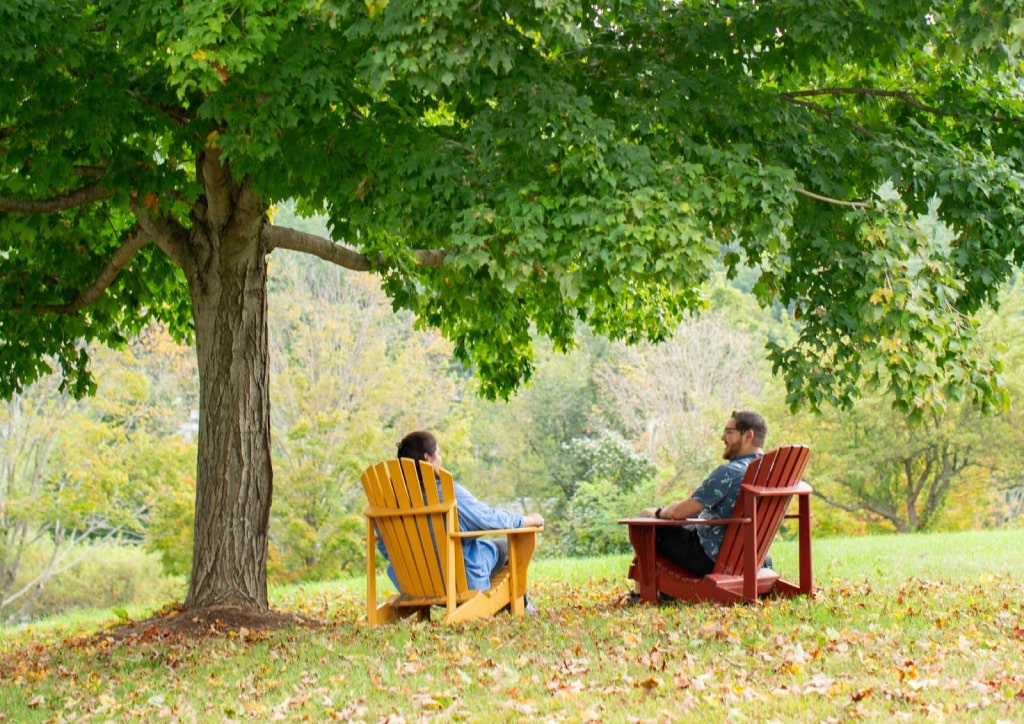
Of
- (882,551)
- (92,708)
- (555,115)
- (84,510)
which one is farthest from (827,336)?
(84,510)

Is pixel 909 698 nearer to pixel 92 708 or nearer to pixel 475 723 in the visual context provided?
pixel 475 723

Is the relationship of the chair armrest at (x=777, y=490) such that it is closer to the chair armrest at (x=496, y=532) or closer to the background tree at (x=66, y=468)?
the chair armrest at (x=496, y=532)

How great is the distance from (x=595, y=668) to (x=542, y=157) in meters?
→ 2.74

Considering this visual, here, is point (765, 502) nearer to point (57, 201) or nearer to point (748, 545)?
point (748, 545)

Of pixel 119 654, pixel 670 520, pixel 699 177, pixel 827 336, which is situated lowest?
pixel 119 654

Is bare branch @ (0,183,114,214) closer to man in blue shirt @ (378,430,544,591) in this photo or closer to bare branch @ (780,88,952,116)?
man in blue shirt @ (378,430,544,591)

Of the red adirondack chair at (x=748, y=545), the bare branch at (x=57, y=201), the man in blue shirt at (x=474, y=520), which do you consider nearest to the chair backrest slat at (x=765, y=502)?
the red adirondack chair at (x=748, y=545)

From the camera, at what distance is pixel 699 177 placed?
6.55 meters

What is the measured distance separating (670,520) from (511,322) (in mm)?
4178

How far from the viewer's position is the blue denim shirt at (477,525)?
7070 millimetres

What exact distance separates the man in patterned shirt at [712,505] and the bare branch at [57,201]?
14.8ft

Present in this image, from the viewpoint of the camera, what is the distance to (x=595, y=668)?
200 inches


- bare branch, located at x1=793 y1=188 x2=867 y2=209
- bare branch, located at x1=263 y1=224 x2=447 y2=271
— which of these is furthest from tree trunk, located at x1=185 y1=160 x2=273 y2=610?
bare branch, located at x1=793 y1=188 x2=867 y2=209

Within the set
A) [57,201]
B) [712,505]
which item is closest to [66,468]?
[57,201]
